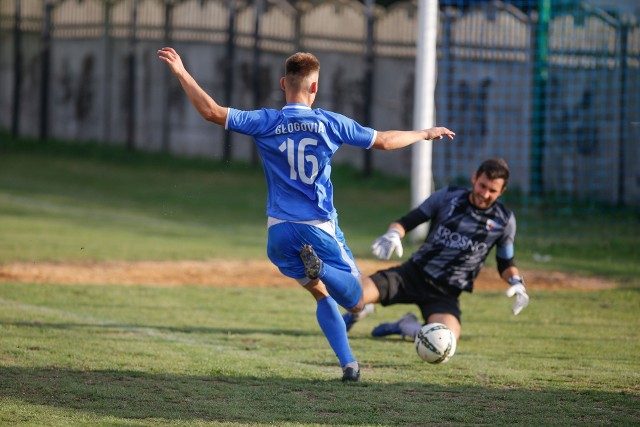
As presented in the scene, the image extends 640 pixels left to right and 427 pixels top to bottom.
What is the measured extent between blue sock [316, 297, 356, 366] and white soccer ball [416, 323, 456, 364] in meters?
0.61

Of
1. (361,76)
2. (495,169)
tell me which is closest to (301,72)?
(495,169)

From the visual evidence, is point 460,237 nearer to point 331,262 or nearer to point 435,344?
point 435,344

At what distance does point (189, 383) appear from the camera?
6594mm

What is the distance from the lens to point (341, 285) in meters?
6.70

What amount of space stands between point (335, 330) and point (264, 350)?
1.18 m

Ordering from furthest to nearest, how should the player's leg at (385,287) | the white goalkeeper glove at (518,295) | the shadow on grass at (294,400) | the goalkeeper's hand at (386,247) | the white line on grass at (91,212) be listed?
the white line on grass at (91,212) < the player's leg at (385,287) < the white goalkeeper glove at (518,295) < the goalkeeper's hand at (386,247) < the shadow on grass at (294,400)

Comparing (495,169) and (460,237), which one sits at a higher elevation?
(495,169)

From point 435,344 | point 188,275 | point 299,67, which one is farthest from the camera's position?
point 188,275

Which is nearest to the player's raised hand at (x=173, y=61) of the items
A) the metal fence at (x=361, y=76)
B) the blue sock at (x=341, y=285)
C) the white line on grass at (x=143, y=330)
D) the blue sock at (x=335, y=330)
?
the blue sock at (x=341, y=285)

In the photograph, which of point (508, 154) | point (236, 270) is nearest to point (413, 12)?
point (508, 154)

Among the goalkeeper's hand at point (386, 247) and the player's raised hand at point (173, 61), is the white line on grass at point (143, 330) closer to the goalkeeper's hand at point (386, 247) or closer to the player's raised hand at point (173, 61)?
the goalkeeper's hand at point (386, 247)

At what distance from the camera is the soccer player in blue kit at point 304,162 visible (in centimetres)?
646

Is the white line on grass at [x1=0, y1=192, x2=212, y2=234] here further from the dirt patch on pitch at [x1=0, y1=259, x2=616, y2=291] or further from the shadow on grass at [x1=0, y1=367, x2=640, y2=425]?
the shadow on grass at [x1=0, y1=367, x2=640, y2=425]

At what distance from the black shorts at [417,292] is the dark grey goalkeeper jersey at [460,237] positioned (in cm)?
7
